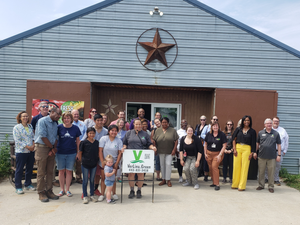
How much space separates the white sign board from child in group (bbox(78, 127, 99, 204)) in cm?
61

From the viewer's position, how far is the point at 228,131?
668 cm

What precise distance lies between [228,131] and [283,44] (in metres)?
3.76

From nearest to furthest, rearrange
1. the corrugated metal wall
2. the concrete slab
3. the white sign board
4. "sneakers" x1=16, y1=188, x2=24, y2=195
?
the concrete slab, the white sign board, "sneakers" x1=16, y1=188, x2=24, y2=195, the corrugated metal wall

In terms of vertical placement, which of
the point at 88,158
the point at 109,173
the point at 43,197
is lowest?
the point at 43,197

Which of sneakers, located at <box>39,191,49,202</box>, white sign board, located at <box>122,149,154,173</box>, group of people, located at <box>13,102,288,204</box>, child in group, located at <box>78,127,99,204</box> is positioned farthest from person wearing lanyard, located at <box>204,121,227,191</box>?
sneakers, located at <box>39,191,49,202</box>

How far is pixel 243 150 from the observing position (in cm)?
594

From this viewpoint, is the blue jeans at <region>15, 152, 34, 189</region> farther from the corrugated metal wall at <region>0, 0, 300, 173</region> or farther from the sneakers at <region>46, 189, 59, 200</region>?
the corrugated metal wall at <region>0, 0, 300, 173</region>

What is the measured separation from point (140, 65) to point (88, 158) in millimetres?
3958

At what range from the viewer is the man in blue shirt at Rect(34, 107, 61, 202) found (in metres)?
4.73

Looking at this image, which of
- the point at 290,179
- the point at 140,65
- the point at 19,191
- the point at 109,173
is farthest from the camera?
the point at 140,65

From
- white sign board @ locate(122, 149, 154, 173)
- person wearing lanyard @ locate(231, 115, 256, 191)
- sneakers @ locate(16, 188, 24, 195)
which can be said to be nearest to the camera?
white sign board @ locate(122, 149, 154, 173)

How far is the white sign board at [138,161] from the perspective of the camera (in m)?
4.95

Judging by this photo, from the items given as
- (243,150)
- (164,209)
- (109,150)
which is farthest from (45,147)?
(243,150)

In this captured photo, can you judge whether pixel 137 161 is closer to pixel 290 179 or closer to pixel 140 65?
pixel 140 65
